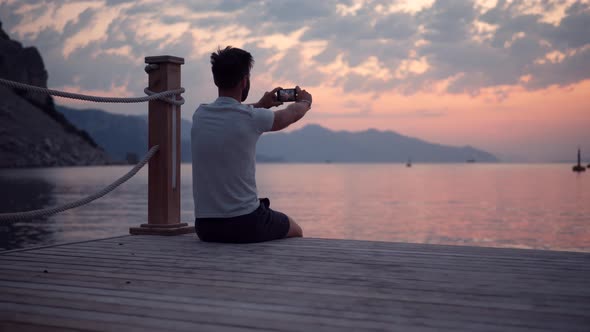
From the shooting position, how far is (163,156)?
577 cm

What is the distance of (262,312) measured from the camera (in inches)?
105

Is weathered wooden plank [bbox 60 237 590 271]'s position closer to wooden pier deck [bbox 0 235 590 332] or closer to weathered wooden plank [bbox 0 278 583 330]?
wooden pier deck [bbox 0 235 590 332]

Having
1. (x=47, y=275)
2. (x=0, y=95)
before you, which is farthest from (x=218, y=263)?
(x=0, y=95)

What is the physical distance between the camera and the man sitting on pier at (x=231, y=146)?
4547mm

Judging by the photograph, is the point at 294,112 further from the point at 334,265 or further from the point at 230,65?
the point at 334,265

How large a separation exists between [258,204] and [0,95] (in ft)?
413

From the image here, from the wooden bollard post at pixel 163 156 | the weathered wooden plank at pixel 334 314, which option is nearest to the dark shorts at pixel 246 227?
the wooden bollard post at pixel 163 156

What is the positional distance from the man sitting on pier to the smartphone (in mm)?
191

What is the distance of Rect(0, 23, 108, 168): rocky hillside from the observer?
118250mm

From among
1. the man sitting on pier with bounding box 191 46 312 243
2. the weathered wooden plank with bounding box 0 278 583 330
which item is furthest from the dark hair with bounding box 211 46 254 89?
the weathered wooden plank with bounding box 0 278 583 330

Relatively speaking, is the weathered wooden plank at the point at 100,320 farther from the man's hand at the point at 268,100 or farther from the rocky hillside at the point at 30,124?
the rocky hillside at the point at 30,124

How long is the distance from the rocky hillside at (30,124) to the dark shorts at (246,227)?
12183 centimetres

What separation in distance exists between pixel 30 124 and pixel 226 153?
130 meters

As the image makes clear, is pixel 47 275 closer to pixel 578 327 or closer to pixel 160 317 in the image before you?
pixel 160 317
